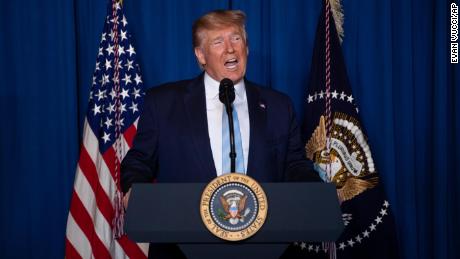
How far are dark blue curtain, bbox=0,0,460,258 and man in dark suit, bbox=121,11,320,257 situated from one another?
110 cm

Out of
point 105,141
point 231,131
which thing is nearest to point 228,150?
point 231,131

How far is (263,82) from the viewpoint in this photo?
3.29 m

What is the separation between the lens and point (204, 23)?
2.14m

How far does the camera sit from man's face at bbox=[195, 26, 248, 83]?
2104 millimetres

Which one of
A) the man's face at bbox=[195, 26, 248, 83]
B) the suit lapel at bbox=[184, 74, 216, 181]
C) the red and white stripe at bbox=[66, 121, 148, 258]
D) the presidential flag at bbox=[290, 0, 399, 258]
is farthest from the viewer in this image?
the presidential flag at bbox=[290, 0, 399, 258]

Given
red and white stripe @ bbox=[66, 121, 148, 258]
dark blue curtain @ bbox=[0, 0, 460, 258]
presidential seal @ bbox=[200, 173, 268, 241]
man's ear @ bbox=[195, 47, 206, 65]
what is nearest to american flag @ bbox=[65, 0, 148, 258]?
red and white stripe @ bbox=[66, 121, 148, 258]

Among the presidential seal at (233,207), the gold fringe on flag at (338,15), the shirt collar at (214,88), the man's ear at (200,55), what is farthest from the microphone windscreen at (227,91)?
the gold fringe on flag at (338,15)

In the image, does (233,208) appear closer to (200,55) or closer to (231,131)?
(231,131)

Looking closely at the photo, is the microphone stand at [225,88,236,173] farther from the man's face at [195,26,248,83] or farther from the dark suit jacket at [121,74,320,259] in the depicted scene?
the man's face at [195,26,248,83]

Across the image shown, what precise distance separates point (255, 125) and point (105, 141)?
1185 millimetres

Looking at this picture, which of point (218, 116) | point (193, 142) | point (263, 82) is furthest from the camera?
point (263, 82)

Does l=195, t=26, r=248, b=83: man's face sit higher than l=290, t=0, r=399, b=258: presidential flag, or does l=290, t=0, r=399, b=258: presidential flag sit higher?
l=195, t=26, r=248, b=83: man's face

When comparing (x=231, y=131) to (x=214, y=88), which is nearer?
(x=231, y=131)

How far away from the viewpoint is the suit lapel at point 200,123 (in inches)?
74.7
